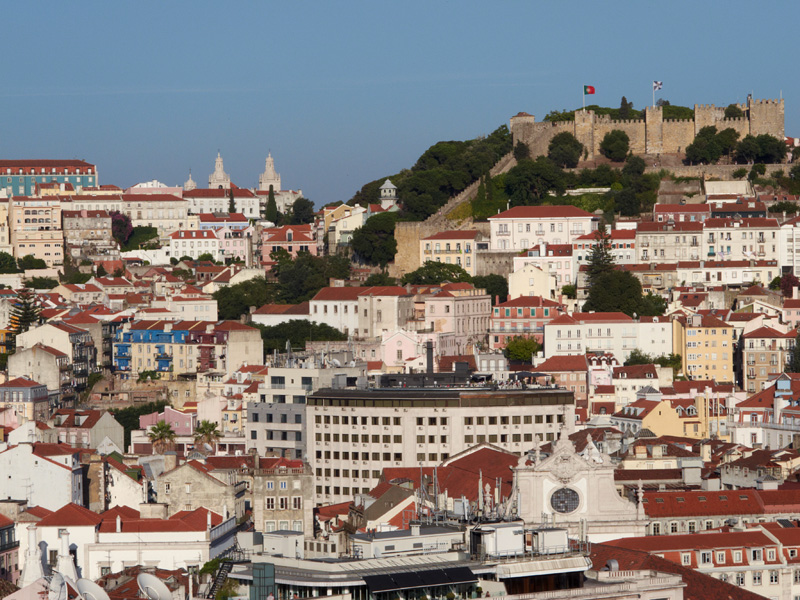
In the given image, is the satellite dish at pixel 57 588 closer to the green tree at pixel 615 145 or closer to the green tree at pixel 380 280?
the green tree at pixel 380 280

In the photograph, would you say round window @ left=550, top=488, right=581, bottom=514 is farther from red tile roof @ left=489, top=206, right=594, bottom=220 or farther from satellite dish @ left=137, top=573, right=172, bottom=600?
red tile roof @ left=489, top=206, right=594, bottom=220

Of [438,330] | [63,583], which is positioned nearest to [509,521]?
[63,583]

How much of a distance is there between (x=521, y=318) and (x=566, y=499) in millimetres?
47467

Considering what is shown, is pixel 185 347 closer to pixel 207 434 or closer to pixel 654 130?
pixel 207 434

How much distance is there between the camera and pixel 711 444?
A: 62.7 metres

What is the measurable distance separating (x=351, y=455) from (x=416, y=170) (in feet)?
180

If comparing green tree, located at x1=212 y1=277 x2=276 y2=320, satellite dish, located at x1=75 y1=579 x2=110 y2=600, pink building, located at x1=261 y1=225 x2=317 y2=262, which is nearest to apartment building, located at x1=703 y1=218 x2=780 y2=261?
green tree, located at x1=212 y1=277 x2=276 y2=320

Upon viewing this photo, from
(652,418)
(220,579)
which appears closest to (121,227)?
(652,418)

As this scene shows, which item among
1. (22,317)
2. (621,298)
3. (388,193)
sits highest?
(388,193)

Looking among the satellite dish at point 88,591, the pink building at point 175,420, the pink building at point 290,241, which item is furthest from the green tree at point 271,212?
the satellite dish at point 88,591

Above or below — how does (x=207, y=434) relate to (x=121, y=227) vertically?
below

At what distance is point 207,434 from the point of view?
73.1 m

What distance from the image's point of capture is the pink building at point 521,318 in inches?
3450

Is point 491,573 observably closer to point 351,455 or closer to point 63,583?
point 63,583
